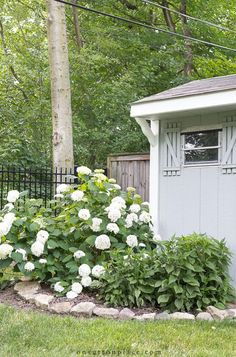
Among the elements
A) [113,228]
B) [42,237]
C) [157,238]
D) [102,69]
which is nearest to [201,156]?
[157,238]

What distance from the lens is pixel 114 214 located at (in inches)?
219

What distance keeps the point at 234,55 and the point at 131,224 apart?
9310 millimetres

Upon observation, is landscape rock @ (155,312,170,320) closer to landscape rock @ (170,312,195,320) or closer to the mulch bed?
landscape rock @ (170,312,195,320)

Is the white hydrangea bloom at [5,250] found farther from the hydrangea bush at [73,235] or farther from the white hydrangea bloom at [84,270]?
the white hydrangea bloom at [84,270]

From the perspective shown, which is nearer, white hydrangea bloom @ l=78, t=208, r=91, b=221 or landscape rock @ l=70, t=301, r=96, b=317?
landscape rock @ l=70, t=301, r=96, b=317

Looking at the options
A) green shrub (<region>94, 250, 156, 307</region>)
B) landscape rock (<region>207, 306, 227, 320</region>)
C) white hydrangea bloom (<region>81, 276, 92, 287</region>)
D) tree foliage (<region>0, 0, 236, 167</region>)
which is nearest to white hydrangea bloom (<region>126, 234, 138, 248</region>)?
green shrub (<region>94, 250, 156, 307</region>)

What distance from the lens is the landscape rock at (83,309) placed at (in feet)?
15.5

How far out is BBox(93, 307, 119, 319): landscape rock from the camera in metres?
4.70

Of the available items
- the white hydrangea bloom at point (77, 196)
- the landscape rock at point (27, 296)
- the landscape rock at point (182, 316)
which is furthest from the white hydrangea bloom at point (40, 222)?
the landscape rock at point (182, 316)

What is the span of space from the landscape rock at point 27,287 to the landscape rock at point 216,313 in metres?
1.84

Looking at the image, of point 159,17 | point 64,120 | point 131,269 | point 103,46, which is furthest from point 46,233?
point 159,17

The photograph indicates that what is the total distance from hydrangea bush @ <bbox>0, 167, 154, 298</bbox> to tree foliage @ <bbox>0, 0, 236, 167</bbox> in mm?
4398

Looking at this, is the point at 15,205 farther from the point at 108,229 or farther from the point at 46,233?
the point at 108,229

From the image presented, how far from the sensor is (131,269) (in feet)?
16.6
